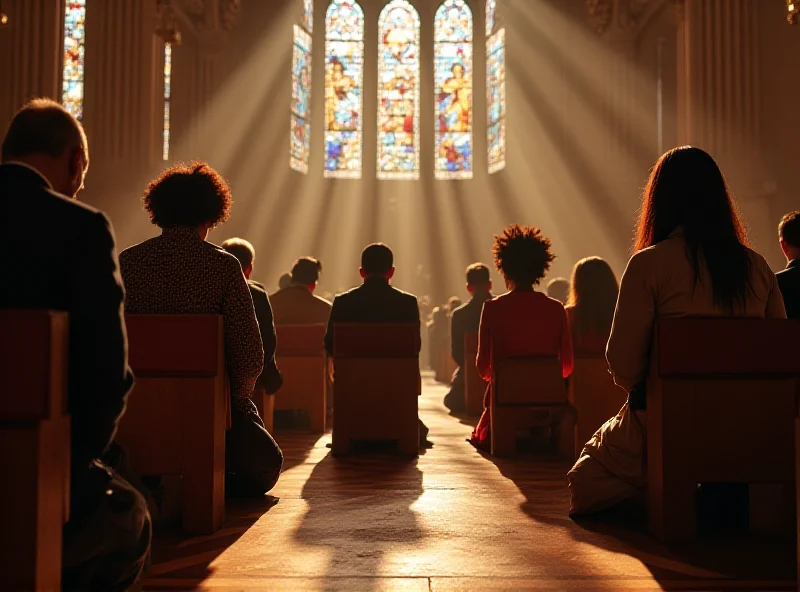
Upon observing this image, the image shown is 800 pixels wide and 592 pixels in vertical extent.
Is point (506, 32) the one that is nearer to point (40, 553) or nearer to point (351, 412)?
point (351, 412)

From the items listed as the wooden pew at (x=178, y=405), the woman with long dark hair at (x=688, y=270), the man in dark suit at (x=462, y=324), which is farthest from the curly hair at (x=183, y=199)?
the man in dark suit at (x=462, y=324)

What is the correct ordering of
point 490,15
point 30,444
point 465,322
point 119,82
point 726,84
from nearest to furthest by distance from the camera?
point 30,444
point 465,322
point 726,84
point 119,82
point 490,15

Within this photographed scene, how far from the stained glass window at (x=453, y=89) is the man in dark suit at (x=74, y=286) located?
18082mm

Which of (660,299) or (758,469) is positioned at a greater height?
(660,299)

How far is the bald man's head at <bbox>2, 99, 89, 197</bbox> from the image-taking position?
1.98 m

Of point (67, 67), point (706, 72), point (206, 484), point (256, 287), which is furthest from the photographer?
point (67, 67)

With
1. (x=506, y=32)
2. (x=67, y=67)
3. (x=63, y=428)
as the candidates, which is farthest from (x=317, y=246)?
(x=63, y=428)

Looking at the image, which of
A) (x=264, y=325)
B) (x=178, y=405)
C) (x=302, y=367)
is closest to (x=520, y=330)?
(x=264, y=325)

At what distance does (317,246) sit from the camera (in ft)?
62.5

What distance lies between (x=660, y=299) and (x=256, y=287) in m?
2.58

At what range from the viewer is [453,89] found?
19.9m

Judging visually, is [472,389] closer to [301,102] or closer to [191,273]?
[191,273]

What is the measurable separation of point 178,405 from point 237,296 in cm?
43

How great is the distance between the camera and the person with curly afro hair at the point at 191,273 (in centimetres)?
321
